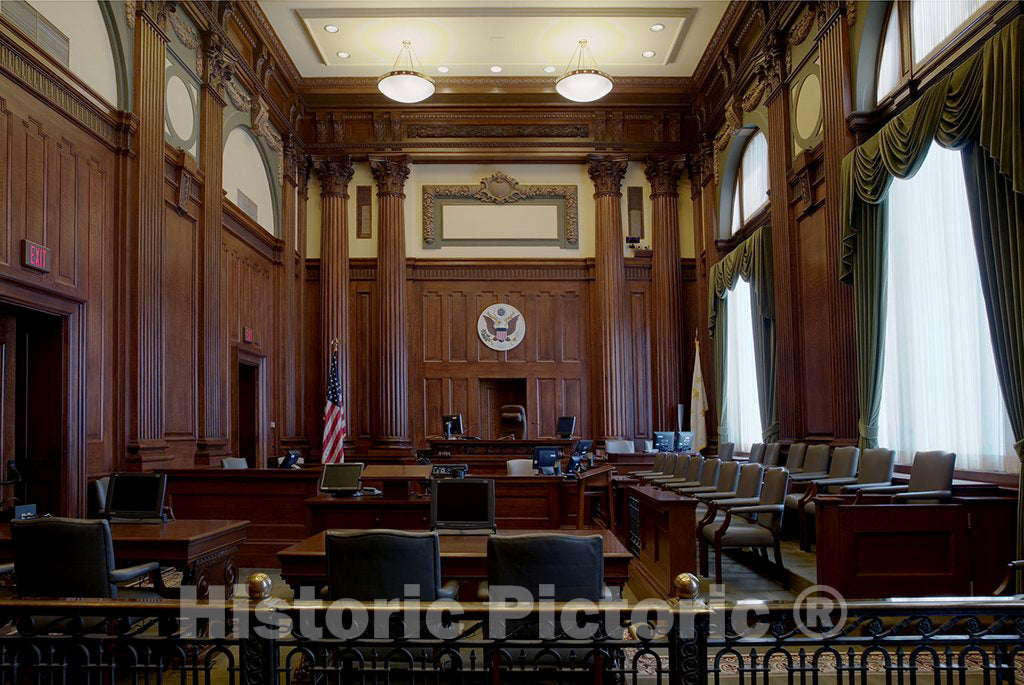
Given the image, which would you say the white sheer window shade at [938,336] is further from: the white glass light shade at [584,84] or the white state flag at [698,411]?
the white state flag at [698,411]

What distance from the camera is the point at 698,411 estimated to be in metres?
13.6

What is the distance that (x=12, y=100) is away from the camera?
20.9ft

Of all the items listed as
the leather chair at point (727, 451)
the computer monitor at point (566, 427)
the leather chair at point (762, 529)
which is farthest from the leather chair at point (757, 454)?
the leather chair at point (762, 529)

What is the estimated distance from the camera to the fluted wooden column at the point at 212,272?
32.0 feet

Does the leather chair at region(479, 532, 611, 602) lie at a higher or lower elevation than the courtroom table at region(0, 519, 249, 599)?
higher

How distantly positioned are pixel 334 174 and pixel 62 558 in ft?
37.6

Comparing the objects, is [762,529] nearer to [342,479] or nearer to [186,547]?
[342,479]

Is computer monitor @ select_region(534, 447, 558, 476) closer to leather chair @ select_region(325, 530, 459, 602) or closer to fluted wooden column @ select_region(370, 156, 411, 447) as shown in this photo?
leather chair @ select_region(325, 530, 459, 602)

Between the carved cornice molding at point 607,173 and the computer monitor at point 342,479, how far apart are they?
30.3 ft

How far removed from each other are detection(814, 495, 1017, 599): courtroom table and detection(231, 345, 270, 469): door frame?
8.12 metres

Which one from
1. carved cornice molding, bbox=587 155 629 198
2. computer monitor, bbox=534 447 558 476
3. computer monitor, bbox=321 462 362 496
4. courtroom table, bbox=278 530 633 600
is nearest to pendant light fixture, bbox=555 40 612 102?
Result: carved cornice molding, bbox=587 155 629 198

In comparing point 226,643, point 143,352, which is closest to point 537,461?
point 143,352

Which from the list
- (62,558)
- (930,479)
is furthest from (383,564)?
(930,479)

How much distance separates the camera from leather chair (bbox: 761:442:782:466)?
384 inches
